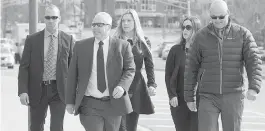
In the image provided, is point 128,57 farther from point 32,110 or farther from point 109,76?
point 32,110

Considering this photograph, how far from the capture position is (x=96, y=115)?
6.23m

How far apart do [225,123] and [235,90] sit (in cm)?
36

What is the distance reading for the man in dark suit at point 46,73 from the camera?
7.20 meters

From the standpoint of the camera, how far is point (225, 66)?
6316 millimetres

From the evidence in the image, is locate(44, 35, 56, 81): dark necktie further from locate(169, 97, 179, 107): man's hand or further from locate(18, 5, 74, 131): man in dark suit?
locate(169, 97, 179, 107): man's hand

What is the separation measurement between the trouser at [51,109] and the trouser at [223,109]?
1723 mm

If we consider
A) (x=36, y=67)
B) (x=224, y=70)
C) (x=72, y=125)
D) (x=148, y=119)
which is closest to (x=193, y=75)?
(x=224, y=70)

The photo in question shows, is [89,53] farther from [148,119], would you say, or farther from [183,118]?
[148,119]

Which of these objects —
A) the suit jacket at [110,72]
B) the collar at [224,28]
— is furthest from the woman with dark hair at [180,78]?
the suit jacket at [110,72]

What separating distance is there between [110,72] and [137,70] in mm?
1354

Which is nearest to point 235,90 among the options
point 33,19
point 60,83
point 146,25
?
point 60,83

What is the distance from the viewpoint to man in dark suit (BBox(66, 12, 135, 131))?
6215mm

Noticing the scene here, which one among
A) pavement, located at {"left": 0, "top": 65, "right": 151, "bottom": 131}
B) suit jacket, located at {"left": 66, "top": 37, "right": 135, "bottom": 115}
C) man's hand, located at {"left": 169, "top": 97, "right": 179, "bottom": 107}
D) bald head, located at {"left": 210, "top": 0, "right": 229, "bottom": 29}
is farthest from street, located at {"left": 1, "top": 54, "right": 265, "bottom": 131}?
bald head, located at {"left": 210, "top": 0, "right": 229, "bottom": 29}

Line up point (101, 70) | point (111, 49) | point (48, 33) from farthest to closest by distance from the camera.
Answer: point (48, 33), point (111, 49), point (101, 70)
